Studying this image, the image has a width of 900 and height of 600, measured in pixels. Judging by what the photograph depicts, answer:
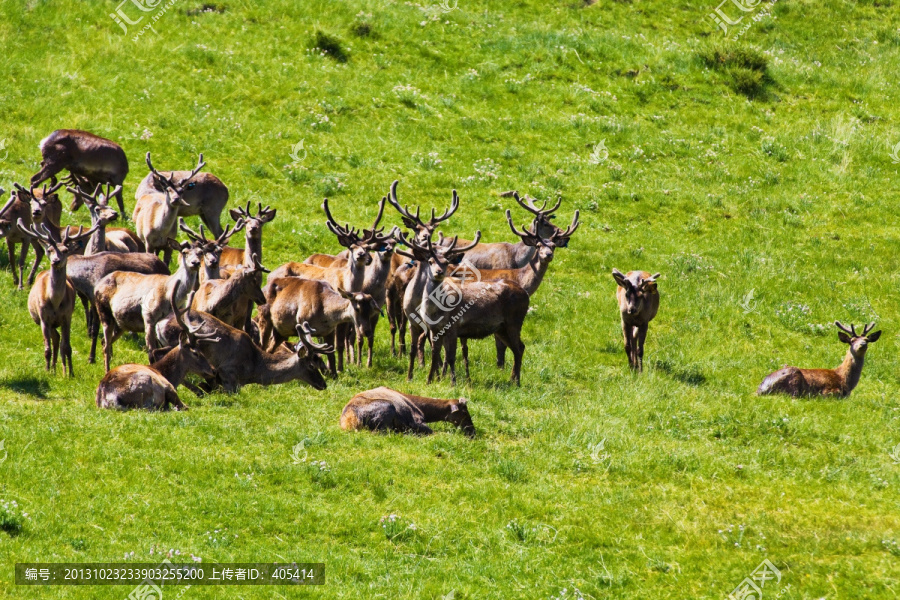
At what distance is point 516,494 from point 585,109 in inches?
792

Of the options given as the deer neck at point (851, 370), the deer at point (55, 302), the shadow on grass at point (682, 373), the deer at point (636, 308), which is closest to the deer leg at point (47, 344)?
the deer at point (55, 302)

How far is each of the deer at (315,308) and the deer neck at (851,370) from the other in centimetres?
817

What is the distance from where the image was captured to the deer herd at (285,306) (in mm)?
14945

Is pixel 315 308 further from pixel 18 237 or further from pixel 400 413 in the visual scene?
pixel 18 237

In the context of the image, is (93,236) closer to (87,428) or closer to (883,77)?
(87,428)

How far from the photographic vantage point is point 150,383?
1372cm

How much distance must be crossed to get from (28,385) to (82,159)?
9.51 m

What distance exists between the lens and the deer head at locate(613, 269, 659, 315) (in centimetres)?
1806

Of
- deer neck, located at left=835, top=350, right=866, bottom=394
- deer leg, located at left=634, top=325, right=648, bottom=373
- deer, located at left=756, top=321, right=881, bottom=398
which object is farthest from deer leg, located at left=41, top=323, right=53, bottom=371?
deer neck, located at left=835, top=350, right=866, bottom=394

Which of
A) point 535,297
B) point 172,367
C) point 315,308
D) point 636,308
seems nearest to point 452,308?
point 315,308

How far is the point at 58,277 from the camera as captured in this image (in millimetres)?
16109

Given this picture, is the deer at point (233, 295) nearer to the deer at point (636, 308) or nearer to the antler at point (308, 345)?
the antler at point (308, 345)

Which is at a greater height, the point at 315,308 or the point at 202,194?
the point at 202,194

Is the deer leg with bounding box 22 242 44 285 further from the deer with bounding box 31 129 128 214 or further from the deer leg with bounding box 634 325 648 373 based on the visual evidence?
the deer leg with bounding box 634 325 648 373
